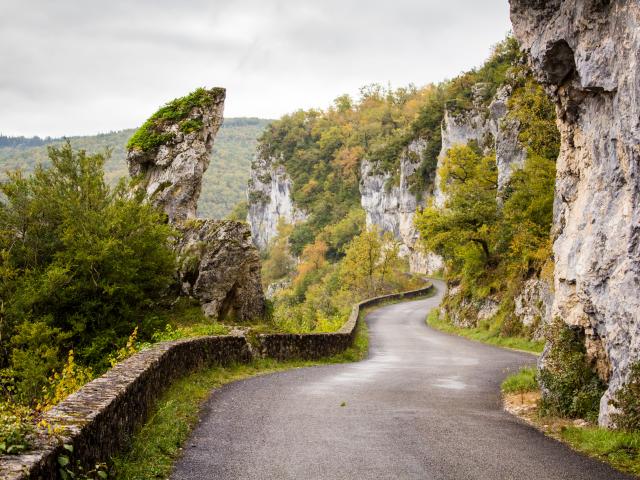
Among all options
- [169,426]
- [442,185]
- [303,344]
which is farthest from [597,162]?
[442,185]

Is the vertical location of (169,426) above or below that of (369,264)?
below

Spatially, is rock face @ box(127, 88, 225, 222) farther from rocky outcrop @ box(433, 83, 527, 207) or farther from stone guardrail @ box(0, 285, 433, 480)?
rocky outcrop @ box(433, 83, 527, 207)

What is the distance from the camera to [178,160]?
1170 inches

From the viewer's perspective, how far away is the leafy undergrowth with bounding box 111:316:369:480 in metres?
6.79

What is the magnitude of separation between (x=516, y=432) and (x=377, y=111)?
11866 cm

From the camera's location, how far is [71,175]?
25.5 m

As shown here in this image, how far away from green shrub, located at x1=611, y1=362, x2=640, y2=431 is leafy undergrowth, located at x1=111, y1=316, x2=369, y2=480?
6.30 metres

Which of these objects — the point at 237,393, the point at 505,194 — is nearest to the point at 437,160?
the point at 505,194

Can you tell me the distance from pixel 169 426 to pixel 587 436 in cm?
621

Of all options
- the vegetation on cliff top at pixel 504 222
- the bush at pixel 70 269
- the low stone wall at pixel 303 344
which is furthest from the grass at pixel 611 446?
the vegetation on cliff top at pixel 504 222

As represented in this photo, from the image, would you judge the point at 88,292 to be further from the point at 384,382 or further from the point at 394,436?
the point at 394,436

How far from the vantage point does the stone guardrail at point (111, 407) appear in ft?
15.5

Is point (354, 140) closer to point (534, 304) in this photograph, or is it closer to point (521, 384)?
point (534, 304)

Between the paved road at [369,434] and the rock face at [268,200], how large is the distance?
117344 millimetres
